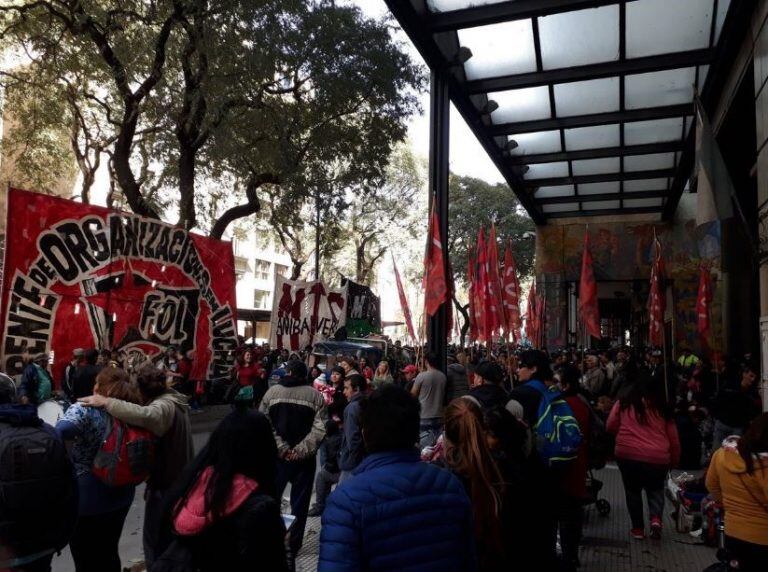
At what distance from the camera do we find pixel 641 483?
19.0 ft

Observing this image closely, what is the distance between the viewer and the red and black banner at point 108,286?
20.3ft

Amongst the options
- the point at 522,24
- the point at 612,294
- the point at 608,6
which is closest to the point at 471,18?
the point at 522,24

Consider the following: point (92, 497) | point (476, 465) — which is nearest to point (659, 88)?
point (476, 465)

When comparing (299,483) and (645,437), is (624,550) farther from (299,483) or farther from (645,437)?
A: (299,483)

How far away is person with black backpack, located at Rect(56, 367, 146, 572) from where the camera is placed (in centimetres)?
372

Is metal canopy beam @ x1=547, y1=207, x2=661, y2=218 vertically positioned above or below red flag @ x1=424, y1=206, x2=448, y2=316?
above

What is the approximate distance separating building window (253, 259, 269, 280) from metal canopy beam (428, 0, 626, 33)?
43724 millimetres

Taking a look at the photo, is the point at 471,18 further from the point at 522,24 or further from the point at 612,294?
the point at 612,294

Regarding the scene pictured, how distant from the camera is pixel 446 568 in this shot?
6.95 ft

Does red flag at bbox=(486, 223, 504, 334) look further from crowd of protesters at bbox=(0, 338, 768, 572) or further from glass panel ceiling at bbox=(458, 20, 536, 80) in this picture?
crowd of protesters at bbox=(0, 338, 768, 572)

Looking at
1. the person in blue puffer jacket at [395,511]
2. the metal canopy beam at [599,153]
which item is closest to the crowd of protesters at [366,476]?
the person in blue puffer jacket at [395,511]

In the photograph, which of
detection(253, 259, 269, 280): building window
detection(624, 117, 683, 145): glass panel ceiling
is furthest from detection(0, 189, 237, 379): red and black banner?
detection(253, 259, 269, 280): building window

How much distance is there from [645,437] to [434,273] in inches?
172

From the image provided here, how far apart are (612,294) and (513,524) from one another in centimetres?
3007
